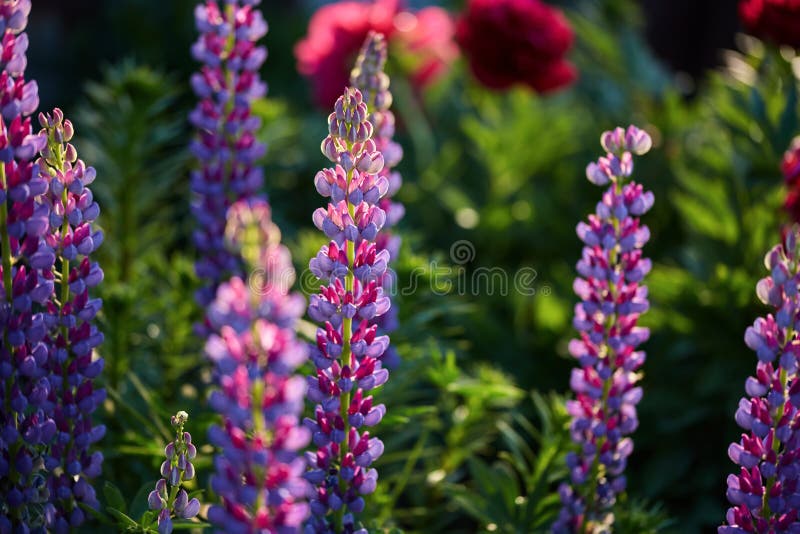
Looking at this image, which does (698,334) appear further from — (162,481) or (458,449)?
(162,481)

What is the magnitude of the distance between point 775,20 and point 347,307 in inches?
58.7

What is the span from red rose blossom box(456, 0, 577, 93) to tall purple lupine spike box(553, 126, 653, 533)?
57.5 inches

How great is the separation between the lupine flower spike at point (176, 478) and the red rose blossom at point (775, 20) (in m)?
1.67

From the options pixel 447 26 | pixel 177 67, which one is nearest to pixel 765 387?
pixel 447 26

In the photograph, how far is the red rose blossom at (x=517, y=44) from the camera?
2650 millimetres

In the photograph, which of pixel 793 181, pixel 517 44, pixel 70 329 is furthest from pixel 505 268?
pixel 70 329

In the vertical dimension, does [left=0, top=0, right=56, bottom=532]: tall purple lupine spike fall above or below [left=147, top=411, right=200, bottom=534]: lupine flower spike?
above

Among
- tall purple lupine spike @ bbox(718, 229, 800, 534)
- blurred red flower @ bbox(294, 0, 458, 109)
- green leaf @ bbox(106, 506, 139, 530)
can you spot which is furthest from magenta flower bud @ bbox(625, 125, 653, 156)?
blurred red flower @ bbox(294, 0, 458, 109)

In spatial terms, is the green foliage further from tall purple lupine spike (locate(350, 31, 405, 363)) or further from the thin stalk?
the thin stalk

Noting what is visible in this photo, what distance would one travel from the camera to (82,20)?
225 inches

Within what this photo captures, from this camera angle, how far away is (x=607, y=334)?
4.11 feet

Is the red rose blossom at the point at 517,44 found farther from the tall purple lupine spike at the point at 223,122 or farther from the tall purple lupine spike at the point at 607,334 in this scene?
the tall purple lupine spike at the point at 607,334

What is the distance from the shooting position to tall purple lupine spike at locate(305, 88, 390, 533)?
1.07 m

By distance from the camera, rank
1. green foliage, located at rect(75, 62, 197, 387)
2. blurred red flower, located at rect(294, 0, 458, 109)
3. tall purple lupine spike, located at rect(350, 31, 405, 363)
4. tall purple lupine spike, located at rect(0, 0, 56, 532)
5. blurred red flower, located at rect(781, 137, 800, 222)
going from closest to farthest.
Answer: tall purple lupine spike, located at rect(0, 0, 56, 532) → tall purple lupine spike, located at rect(350, 31, 405, 363) → blurred red flower, located at rect(781, 137, 800, 222) → green foliage, located at rect(75, 62, 197, 387) → blurred red flower, located at rect(294, 0, 458, 109)
